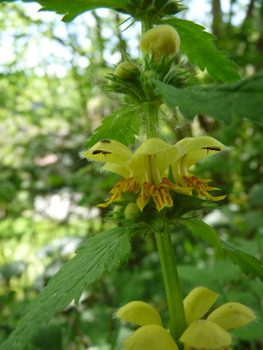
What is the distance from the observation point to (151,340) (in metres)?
0.60

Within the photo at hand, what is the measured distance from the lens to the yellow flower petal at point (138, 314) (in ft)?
2.29

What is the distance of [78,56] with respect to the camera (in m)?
2.83

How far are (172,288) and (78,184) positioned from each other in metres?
2.26

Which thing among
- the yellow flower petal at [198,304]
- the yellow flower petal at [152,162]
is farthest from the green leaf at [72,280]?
the yellow flower petal at [198,304]

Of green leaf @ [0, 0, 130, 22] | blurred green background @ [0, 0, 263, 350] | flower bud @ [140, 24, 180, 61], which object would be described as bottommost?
blurred green background @ [0, 0, 263, 350]

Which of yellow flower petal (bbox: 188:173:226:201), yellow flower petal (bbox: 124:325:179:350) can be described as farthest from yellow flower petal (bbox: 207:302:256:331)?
yellow flower petal (bbox: 188:173:226:201)

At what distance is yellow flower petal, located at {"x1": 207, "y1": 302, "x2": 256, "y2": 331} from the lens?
66 cm

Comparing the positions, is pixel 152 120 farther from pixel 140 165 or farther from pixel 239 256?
pixel 239 256

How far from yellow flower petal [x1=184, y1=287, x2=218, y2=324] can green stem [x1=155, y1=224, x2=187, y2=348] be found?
0.07 meters

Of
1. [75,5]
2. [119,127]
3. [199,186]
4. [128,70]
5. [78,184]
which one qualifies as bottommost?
[78,184]

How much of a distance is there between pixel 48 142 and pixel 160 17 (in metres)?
3.14

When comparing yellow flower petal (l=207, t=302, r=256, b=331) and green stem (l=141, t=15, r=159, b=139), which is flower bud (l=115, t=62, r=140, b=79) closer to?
green stem (l=141, t=15, r=159, b=139)

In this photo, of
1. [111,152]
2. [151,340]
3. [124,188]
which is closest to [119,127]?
[111,152]

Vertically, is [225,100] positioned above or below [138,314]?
above
